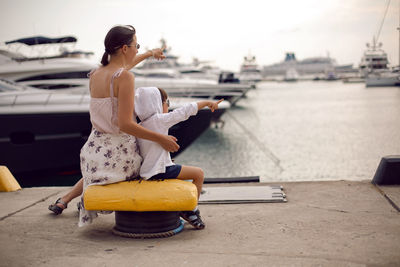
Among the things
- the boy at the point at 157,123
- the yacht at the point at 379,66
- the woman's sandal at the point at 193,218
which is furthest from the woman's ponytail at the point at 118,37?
the yacht at the point at 379,66

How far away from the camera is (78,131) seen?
11.2 meters

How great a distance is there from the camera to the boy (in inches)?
144

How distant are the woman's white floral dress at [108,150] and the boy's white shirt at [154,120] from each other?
0.09 m

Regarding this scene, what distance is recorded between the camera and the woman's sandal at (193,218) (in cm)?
384

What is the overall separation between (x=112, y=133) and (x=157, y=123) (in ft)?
1.10

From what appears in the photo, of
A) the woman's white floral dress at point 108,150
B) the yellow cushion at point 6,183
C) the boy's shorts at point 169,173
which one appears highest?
the woman's white floral dress at point 108,150

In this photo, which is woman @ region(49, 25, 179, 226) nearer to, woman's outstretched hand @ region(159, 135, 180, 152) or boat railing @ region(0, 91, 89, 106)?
woman's outstretched hand @ region(159, 135, 180, 152)

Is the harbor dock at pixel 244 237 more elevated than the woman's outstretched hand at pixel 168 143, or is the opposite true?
the woman's outstretched hand at pixel 168 143

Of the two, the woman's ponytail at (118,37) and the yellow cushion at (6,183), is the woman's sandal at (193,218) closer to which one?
the woman's ponytail at (118,37)

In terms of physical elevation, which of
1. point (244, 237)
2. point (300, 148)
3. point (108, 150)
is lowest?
point (300, 148)

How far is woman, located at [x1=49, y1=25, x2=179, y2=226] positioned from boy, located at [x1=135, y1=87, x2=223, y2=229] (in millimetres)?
73

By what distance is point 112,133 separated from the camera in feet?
12.1

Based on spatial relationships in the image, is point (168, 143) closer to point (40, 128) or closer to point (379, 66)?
point (40, 128)

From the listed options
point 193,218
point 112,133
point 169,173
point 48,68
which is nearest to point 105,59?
point 112,133
